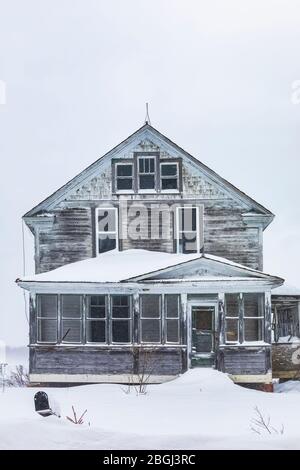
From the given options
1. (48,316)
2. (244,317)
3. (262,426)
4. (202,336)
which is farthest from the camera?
(48,316)

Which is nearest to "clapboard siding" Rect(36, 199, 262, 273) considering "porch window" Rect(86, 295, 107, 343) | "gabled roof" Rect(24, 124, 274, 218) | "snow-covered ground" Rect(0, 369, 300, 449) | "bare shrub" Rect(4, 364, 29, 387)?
"gabled roof" Rect(24, 124, 274, 218)

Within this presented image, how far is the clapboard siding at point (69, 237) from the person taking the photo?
19188 millimetres

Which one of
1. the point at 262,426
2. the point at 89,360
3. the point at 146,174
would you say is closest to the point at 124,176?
the point at 146,174

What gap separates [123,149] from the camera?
750 inches

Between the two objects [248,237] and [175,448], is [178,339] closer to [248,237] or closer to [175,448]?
[248,237]

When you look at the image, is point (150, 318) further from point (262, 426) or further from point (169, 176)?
point (262, 426)

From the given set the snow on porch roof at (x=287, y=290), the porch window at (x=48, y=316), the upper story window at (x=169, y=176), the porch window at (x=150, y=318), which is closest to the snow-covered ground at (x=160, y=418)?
the porch window at (x=150, y=318)

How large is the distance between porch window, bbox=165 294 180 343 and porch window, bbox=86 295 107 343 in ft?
5.24

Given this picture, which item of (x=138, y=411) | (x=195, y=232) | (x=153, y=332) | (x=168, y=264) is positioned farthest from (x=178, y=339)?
(x=138, y=411)

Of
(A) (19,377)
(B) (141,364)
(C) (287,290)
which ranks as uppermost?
(C) (287,290)

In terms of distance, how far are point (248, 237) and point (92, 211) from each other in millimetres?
4435

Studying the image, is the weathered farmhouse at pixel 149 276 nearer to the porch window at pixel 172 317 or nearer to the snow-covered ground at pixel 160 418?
the porch window at pixel 172 317

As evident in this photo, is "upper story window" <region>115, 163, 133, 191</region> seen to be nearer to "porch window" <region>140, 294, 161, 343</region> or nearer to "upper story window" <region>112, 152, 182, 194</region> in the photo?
"upper story window" <region>112, 152, 182, 194</region>

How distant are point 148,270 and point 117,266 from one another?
1.11m
